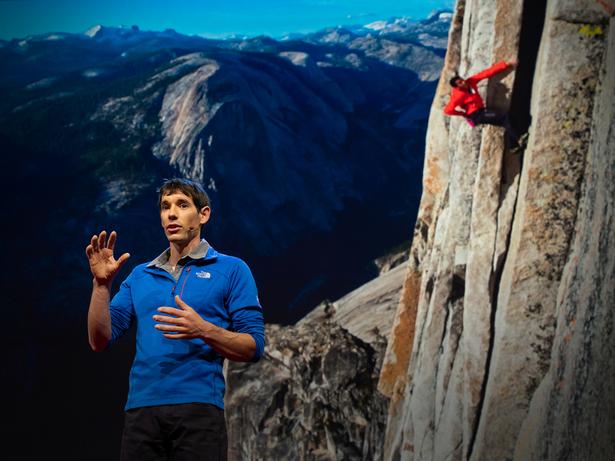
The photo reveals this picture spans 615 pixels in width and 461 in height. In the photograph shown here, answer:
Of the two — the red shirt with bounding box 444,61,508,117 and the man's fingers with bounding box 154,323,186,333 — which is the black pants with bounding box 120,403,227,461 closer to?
the man's fingers with bounding box 154,323,186,333

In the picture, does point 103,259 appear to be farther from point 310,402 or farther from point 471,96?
point 310,402

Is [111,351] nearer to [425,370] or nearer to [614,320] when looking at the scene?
[425,370]

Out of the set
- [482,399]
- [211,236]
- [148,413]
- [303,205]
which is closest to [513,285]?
[482,399]

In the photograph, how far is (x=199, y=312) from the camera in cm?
424

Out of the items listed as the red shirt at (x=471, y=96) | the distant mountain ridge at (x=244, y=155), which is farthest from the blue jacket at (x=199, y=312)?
the distant mountain ridge at (x=244, y=155)

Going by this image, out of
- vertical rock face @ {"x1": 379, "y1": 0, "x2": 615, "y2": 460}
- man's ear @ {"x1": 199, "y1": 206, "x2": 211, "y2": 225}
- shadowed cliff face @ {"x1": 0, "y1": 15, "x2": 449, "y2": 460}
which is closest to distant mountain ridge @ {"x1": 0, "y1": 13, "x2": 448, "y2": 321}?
shadowed cliff face @ {"x1": 0, "y1": 15, "x2": 449, "y2": 460}

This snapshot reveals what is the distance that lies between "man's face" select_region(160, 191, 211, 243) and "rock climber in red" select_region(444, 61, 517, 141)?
8.04 meters

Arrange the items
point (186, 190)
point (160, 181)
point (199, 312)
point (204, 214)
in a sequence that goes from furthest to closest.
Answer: point (160, 181) → point (204, 214) → point (186, 190) → point (199, 312)

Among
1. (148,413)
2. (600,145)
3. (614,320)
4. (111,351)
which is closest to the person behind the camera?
(148,413)

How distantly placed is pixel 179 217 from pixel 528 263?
7.38 m

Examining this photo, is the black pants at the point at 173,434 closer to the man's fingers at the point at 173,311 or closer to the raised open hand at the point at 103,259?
the man's fingers at the point at 173,311

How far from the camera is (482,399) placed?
32.0 feet

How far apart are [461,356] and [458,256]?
268cm

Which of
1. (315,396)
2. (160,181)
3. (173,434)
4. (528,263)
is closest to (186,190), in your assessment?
(173,434)
